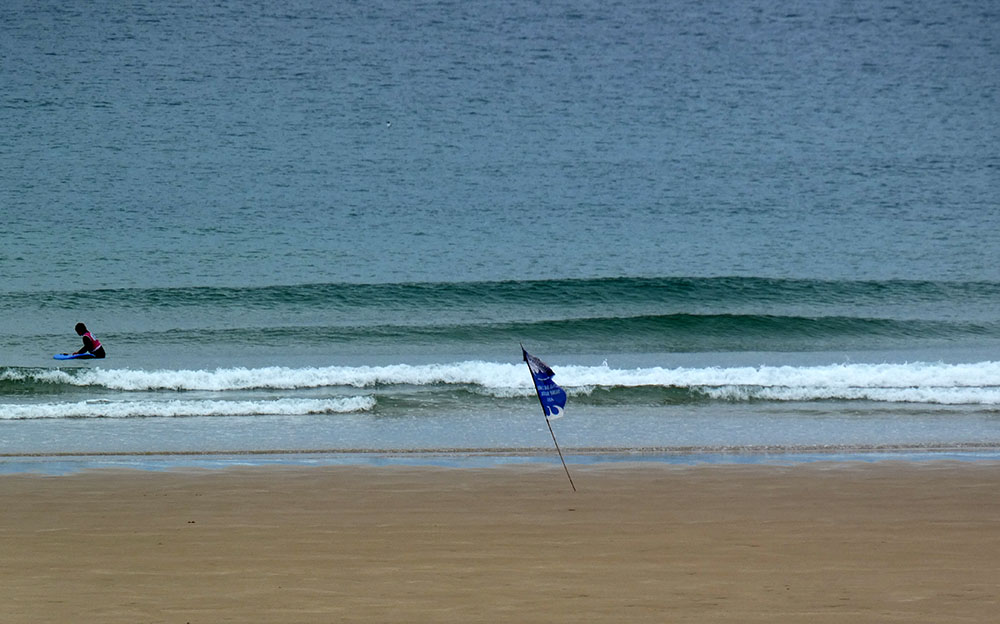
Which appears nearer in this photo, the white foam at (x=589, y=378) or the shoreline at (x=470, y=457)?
the shoreline at (x=470, y=457)

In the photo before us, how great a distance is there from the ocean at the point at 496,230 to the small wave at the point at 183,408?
0.17 ft

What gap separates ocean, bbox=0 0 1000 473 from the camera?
12289mm

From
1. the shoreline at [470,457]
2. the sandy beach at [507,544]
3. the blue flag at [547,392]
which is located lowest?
the sandy beach at [507,544]

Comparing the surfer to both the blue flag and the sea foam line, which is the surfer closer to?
the sea foam line

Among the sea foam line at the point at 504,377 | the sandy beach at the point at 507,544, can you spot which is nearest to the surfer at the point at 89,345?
the sea foam line at the point at 504,377

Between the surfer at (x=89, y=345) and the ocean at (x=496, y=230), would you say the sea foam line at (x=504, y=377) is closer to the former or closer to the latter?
the ocean at (x=496, y=230)

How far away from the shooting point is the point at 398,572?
21.0 ft

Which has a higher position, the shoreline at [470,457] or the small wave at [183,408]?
the small wave at [183,408]

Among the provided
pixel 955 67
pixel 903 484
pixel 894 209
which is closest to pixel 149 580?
pixel 903 484

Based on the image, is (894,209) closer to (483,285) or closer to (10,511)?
(483,285)

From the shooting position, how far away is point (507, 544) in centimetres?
706

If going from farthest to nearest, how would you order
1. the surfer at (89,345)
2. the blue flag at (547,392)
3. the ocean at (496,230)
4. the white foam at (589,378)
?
the surfer at (89,345) → the white foam at (589,378) → the ocean at (496,230) → the blue flag at (547,392)

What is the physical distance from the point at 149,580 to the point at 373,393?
24.6 ft

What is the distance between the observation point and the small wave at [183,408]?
1230cm
